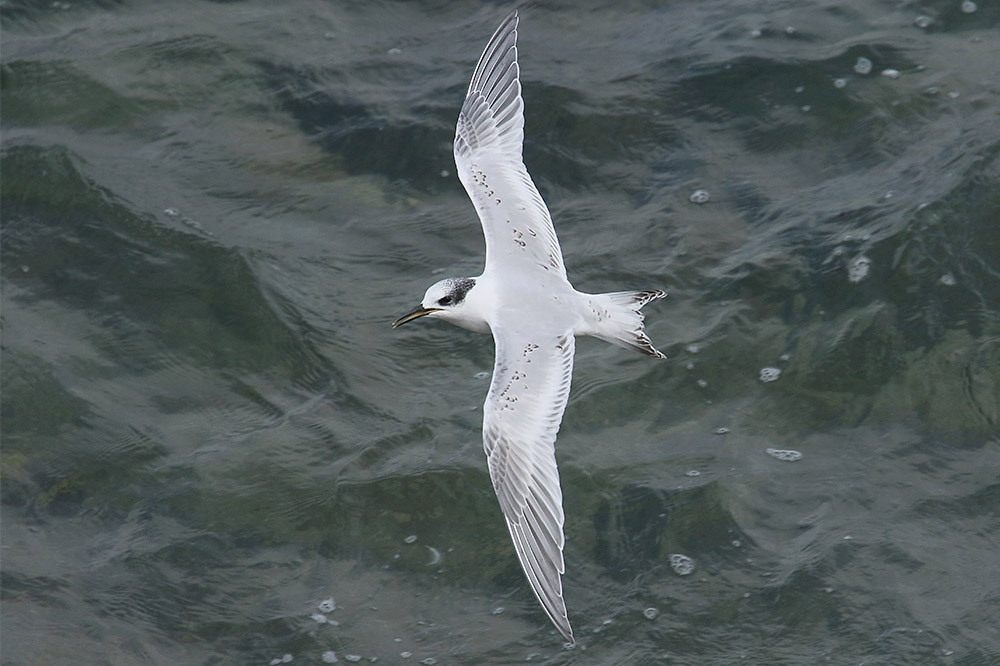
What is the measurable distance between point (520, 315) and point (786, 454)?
6.34ft

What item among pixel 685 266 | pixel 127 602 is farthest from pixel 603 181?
pixel 127 602

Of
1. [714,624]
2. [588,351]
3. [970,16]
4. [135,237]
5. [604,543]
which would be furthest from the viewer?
[970,16]

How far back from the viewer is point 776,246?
331 inches

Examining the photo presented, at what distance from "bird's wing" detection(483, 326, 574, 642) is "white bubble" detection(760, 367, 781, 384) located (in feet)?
5.67

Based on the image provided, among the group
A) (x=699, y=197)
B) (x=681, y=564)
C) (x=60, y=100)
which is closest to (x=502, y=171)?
(x=699, y=197)

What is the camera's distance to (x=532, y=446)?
622 centimetres

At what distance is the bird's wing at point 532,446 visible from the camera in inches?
236

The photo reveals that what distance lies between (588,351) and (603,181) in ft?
5.00

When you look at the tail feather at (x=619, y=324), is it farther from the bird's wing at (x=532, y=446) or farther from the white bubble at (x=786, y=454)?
the white bubble at (x=786, y=454)

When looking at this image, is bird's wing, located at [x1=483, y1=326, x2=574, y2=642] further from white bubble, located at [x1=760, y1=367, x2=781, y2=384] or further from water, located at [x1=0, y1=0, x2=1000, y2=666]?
white bubble, located at [x1=760, y1=367, x2=781, y2=384]

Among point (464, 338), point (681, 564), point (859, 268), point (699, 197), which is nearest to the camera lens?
point (681, 564)

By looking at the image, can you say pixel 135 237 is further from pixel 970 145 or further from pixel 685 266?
pixel 970 145

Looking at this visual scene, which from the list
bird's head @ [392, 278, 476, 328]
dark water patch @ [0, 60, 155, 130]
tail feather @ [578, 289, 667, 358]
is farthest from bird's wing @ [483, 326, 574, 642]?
dark water patch @ [0, 60, 155, 130]

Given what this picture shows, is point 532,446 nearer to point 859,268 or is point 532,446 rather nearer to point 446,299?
point 446,299
